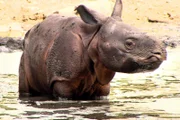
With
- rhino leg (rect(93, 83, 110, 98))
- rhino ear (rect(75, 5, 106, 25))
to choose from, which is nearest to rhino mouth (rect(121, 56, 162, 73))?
rhino ear (rect(75, 5, 106, 25))

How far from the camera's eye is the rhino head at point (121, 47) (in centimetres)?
947

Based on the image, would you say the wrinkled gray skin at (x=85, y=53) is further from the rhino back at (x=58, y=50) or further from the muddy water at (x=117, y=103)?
the muddy water at (x=117, y=103)

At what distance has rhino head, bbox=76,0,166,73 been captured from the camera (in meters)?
9.47

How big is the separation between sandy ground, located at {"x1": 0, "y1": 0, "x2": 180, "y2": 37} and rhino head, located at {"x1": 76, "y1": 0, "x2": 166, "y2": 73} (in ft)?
38.0

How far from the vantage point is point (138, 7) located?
86.2 feet

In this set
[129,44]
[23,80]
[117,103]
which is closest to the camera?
[129,44]

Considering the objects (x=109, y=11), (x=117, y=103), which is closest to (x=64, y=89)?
(x=117, y=103)

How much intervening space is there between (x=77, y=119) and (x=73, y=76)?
121 cm

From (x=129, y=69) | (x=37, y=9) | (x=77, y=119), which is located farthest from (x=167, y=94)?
(x=37, y=9)

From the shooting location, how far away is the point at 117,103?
1054 cm

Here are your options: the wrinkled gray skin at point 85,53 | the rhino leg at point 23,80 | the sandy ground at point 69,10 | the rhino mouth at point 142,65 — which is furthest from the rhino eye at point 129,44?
the sandy ground at point 69,10

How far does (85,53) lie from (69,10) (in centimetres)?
1232

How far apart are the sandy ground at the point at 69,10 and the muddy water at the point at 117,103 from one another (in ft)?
29.1

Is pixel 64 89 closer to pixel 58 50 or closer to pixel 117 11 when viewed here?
pixel 58 50
